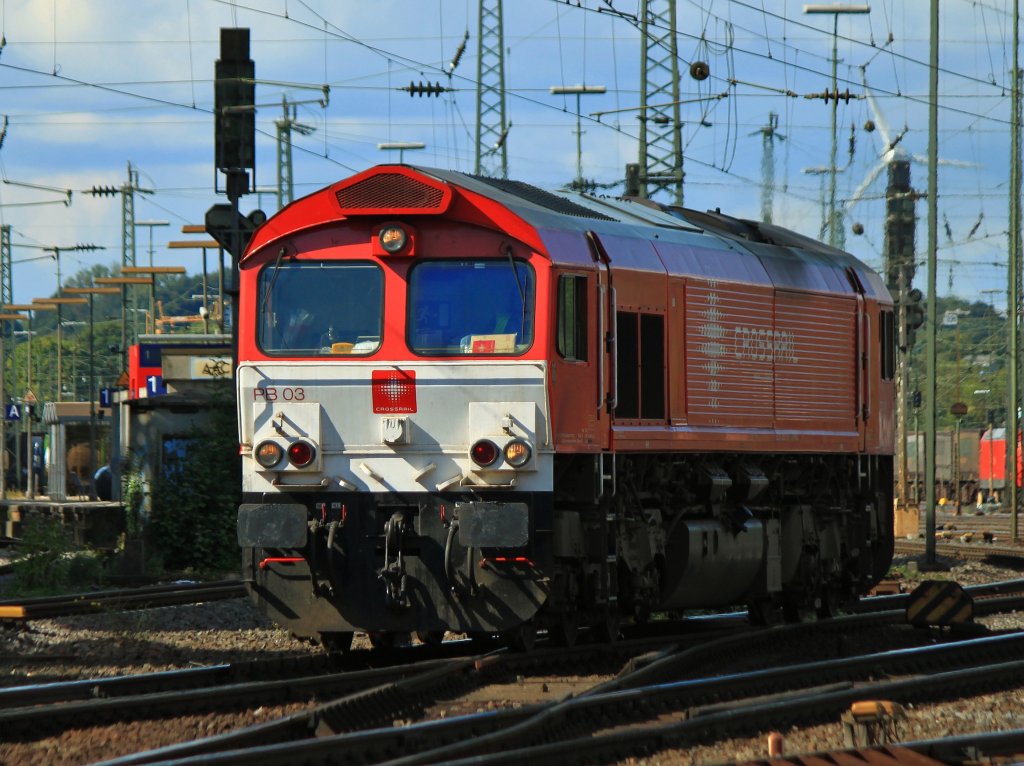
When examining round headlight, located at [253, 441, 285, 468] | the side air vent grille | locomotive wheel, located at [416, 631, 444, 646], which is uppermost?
the side air vent grille

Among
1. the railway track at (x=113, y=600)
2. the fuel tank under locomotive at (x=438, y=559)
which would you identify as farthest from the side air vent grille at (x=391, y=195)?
the railway track at (x=113, y=600)

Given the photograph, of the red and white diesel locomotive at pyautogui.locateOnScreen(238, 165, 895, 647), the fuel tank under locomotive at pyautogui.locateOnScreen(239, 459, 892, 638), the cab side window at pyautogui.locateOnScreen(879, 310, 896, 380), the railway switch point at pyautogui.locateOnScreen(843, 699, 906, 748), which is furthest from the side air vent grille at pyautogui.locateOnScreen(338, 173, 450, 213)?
the cab side window at pyautogui.locateOnScreen(879, 310, 896, 380)

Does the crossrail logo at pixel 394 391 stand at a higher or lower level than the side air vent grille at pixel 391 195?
lower

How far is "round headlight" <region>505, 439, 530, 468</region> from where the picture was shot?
1172 centimetres

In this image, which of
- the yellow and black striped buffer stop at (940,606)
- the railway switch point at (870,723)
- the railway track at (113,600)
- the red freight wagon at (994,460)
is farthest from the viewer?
the red freight wagon at (994,460)

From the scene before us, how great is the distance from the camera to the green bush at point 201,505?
75.6 feet

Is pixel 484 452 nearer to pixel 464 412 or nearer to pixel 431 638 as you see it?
pixel 464 412

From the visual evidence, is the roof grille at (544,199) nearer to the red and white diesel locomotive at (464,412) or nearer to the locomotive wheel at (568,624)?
the red and white diesel locomotive at (464,412)

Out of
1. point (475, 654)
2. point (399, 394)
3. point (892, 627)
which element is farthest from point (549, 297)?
point (892, 627)

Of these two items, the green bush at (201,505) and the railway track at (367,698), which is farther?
the green bush at (201,505)

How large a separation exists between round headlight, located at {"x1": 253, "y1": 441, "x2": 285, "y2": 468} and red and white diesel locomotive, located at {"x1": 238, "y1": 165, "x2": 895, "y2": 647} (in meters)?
0.01

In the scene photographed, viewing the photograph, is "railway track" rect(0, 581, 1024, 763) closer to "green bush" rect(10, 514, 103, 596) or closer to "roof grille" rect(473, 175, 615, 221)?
"roof grille" rect(473, 175, 615, 221)

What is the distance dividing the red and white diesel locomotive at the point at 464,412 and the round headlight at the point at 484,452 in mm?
16

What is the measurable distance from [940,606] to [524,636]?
186 inches
